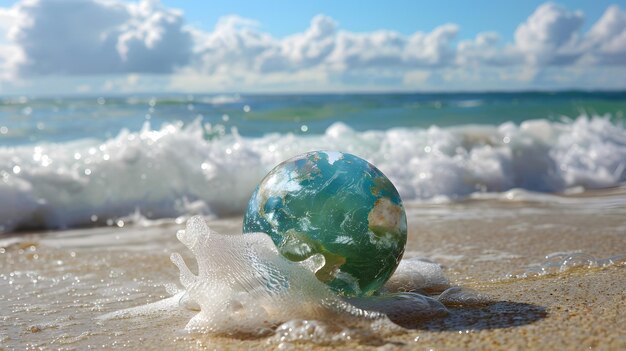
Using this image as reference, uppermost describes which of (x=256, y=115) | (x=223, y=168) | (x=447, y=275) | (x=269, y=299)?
(x=256, y=115)

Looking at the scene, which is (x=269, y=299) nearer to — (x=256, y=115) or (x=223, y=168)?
(x=223, y=168)

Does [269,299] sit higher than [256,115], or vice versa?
[256,115]

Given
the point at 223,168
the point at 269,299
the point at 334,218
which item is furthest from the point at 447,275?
the point at 223,168

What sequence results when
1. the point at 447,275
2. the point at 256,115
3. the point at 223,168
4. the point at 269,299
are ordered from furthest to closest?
1. the point at 256,115
2. the point at 223,168
3. the point at 447,275
4. the point at 269,299

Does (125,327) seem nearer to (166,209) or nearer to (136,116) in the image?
(166,209)

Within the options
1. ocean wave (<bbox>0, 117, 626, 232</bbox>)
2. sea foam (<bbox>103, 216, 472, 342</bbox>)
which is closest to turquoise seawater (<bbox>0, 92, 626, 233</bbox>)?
ocean wave (<bbox>0, 117, 626, 232</bbox>)

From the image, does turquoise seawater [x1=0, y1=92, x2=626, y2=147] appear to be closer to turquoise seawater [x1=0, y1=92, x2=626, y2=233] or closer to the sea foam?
turquoise seawater [x1=0, y1=92, x2=626, y2=233]
